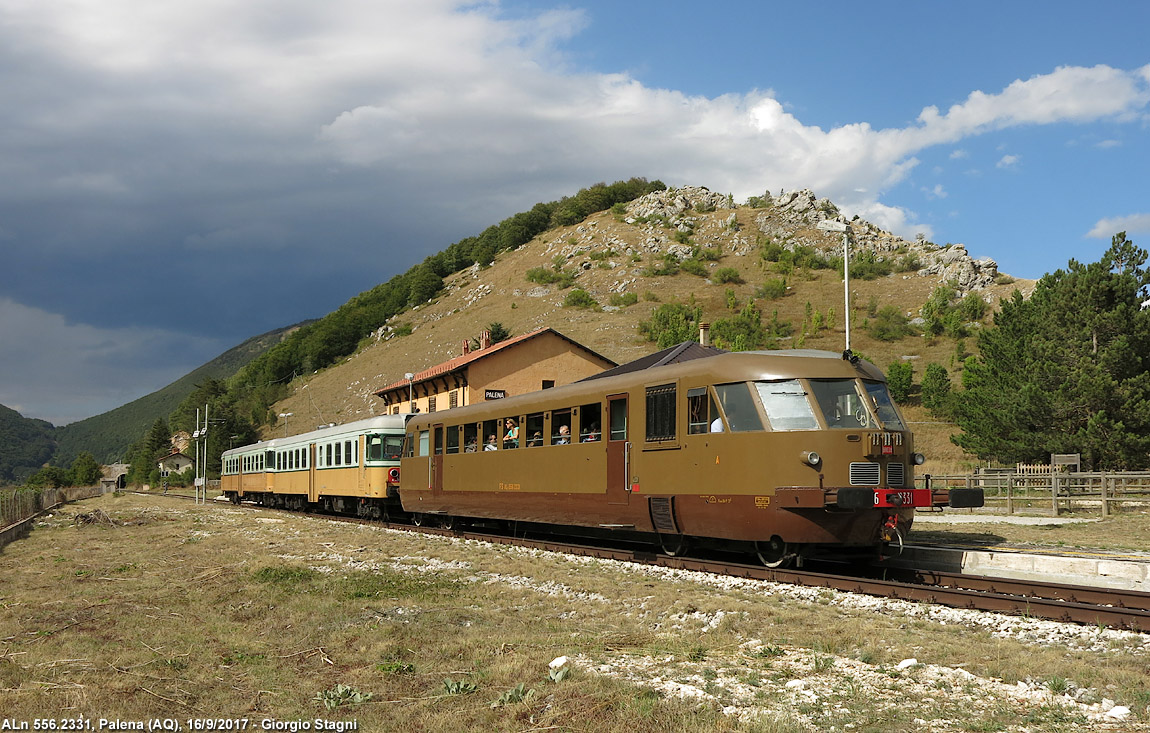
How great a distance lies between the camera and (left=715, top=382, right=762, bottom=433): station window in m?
12.7

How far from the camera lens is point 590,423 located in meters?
16.5

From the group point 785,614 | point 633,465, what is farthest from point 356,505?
point 785,614

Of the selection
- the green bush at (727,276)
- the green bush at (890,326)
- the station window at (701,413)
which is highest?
the green bush at (727,276)

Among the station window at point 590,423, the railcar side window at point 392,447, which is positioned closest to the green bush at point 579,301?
the railcar side window at point 392,447

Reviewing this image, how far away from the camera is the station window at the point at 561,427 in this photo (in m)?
17.2

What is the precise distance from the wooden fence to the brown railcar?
37.9ft

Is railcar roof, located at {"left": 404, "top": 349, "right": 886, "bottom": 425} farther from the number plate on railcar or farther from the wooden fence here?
the wooden fence

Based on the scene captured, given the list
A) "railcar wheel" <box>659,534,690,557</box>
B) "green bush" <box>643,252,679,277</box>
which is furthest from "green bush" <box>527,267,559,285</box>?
"railcar wheel" <box>659,534,690,557</box>

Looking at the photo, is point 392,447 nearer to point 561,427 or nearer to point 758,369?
point 561,427

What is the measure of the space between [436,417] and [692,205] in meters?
125

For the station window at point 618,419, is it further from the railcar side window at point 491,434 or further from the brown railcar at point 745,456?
the railcar side window at point 491,434

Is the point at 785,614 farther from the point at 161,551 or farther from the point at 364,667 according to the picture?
the point at 161,551

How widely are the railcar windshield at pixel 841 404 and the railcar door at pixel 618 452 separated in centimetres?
370

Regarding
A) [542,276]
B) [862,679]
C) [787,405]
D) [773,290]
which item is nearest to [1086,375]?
[787,405]
